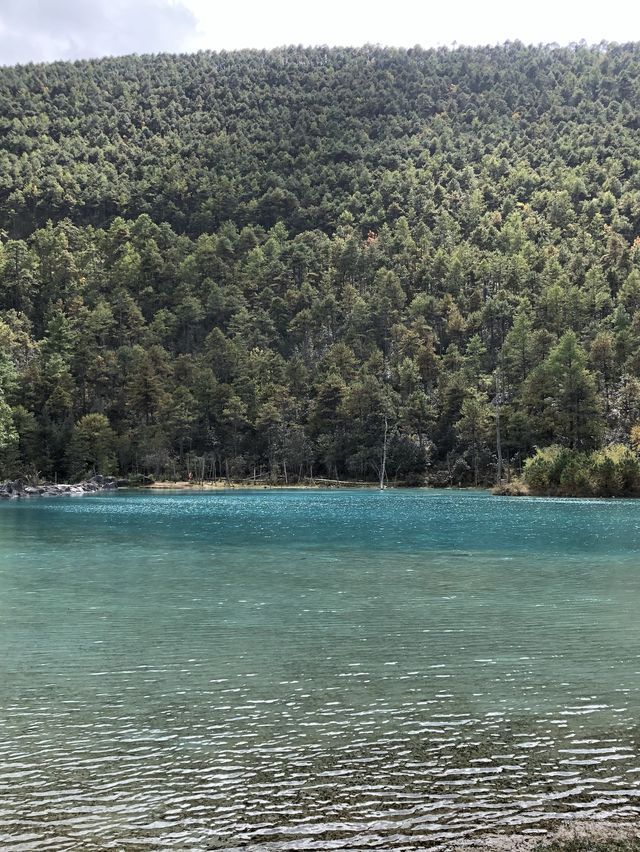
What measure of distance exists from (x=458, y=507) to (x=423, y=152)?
154544 mm

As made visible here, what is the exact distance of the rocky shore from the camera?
78900mm

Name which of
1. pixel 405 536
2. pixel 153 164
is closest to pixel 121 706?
pixel 405 536

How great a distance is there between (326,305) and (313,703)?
122152 mm

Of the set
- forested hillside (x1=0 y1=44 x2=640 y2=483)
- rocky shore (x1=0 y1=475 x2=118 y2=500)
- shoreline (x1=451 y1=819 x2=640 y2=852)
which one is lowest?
shoreline (x1=451 y1=819 x2=640 y2=852)

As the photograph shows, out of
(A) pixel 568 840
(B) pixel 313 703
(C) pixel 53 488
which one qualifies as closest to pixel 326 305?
(C) pixel 53 488

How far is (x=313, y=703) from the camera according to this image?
33.6 feet

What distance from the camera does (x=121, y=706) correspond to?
10227mm

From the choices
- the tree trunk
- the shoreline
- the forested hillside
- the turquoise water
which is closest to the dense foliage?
the forested hillside

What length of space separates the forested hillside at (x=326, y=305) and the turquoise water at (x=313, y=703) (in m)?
59.1

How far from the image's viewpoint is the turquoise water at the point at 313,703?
22.5 feet

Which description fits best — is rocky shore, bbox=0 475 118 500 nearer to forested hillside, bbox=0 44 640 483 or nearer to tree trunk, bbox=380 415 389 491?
forested hillside, bbox=0 44 640 483

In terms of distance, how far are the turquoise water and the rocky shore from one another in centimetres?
5915

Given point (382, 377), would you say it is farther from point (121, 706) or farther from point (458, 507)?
point (121, 706)

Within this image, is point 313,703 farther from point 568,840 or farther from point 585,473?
point 585,473
